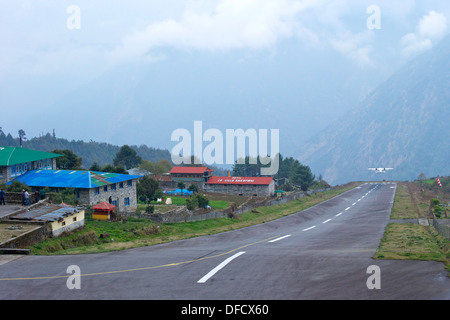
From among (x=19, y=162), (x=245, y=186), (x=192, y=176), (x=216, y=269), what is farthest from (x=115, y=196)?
(x=192, y=176)

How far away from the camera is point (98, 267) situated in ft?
71.5

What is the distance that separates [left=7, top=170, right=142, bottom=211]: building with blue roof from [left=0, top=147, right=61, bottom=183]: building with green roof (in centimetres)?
88

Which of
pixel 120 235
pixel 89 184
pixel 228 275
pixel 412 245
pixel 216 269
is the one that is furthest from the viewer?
pixel 89 184

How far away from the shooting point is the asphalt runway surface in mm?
16469

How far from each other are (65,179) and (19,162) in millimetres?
6540

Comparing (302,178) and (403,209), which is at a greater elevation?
(302,178)

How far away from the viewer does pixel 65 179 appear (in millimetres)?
51219

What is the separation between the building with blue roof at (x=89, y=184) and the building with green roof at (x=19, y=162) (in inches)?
34.7

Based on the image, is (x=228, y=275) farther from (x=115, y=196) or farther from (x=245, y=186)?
(x=245, y=186)

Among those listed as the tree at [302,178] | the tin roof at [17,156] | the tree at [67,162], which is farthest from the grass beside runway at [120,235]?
the tree at [302,178]

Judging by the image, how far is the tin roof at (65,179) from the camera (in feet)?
162

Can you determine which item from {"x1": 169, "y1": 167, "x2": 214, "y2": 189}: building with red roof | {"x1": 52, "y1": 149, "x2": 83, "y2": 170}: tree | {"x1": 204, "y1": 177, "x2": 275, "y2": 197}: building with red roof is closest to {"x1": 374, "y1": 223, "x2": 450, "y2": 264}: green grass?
{"x1": 204, "y1": 177, "x2": 275, "y2": 197}: building with red roof

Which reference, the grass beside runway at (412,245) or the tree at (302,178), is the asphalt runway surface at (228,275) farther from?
the tree at (302,178)

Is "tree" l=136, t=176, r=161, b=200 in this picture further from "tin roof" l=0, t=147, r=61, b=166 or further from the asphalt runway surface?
the asphalt runway surface
